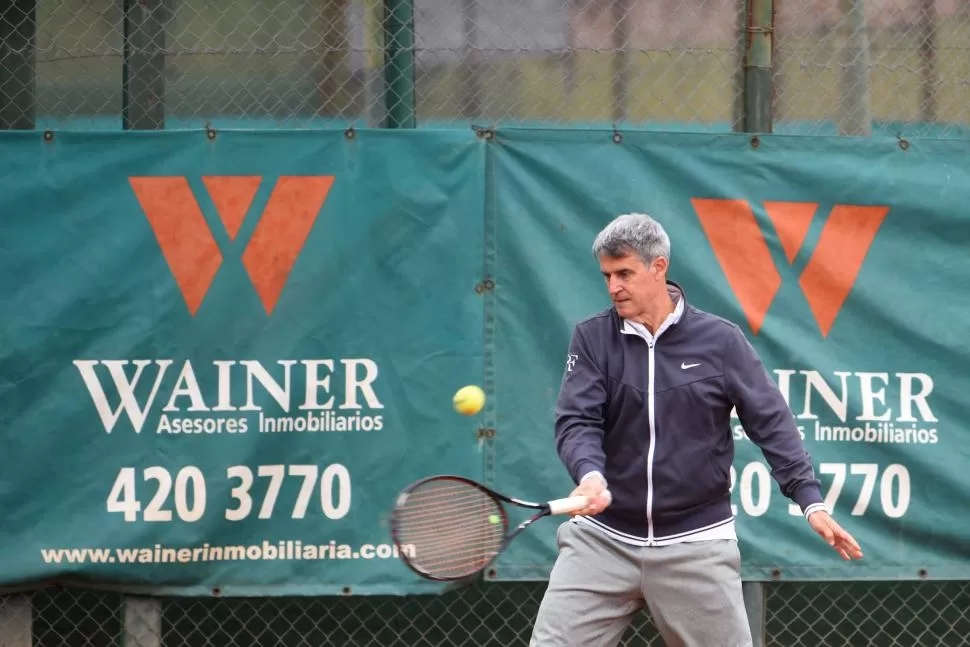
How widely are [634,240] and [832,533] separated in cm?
102

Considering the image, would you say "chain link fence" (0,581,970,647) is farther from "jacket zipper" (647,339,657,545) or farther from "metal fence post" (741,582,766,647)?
"jacket zipper" (647,339,657,545)

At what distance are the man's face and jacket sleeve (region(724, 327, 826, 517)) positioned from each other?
292 mm

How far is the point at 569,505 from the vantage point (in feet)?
11.9

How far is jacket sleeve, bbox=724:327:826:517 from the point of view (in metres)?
3.93

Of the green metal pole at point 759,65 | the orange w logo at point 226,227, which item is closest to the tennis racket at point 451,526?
the orange w logo at point 226,227

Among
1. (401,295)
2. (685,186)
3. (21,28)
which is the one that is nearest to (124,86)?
(21,28)

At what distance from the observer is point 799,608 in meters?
5.64

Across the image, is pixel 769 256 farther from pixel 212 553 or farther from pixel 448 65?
pixel 212 553

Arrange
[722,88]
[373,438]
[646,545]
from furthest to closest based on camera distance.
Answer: [722,88]
[373,438]
[646,545]

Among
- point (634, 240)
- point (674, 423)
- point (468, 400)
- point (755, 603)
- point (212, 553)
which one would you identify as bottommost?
point (755, 603)

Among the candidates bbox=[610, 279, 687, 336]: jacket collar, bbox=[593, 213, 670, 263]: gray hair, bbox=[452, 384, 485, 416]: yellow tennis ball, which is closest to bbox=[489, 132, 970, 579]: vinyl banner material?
bbox=[452, 384, 485, 416]: yellow tennis ball

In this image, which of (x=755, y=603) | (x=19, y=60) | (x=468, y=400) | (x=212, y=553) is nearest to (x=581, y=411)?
(x=468, y=400)

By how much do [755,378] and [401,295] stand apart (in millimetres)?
1637

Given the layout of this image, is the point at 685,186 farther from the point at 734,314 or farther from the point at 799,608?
the point at 799,608
